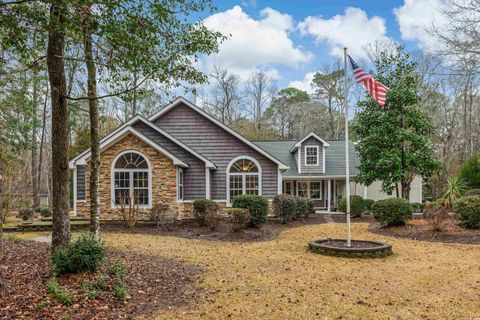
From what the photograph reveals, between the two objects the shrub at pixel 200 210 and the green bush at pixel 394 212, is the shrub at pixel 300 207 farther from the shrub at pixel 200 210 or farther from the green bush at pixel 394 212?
the shrub at pixel 200 210

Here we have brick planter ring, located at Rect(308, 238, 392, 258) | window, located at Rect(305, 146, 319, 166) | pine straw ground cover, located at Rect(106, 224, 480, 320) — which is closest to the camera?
pine straw ground cover, located at Rect(106, 224, 480, 320)

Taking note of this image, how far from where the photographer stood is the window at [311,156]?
23.2 m

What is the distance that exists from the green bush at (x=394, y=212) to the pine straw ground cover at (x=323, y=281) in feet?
8.71

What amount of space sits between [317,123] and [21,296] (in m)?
37.7

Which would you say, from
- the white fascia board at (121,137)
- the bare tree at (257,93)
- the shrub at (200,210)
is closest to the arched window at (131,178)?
the white fascia board at (121,137)

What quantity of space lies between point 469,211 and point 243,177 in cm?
940

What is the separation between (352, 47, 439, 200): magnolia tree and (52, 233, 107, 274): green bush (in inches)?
610

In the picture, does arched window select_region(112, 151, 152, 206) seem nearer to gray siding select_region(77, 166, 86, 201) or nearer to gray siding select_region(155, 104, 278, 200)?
gray siding select_region(77, 166, 86, 201)

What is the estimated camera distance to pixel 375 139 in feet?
61.3

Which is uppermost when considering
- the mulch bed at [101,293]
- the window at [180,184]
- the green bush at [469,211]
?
the window at [180,184]

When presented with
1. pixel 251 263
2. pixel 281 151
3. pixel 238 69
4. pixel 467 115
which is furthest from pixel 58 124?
pixel 467 115

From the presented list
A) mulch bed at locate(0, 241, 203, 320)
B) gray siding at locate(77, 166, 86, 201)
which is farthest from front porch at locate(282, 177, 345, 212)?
mulch bed at locate(0, 241, 203, 320)

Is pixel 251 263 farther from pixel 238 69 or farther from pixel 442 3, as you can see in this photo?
pixel 238 69

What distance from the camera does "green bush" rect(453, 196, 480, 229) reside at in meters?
12.0
